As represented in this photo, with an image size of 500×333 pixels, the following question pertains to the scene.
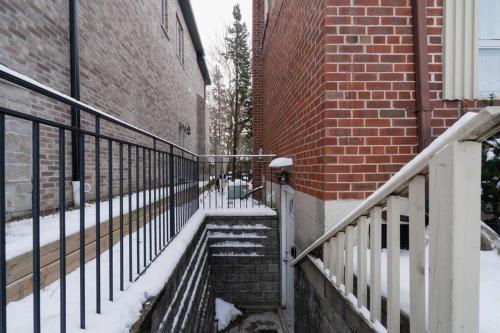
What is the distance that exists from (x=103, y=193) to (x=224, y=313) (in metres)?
2.80

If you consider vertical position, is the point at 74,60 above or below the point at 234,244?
A: above

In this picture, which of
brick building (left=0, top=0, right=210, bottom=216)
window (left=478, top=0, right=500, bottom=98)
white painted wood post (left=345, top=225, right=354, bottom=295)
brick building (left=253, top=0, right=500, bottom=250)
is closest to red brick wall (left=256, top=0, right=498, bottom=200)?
brick building (left=253, top=0, right=500, bottom=250)

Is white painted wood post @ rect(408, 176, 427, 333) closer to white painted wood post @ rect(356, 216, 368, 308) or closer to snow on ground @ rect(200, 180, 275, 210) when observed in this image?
white painted wood post @ rect(356, 216, 368, 308)

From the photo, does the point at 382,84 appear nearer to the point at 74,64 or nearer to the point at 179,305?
the point at 179,305

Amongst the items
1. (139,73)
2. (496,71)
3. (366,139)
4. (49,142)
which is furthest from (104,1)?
(496,71)

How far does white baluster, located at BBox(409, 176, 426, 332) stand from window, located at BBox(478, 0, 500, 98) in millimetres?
2204

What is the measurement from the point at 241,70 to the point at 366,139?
693 inches

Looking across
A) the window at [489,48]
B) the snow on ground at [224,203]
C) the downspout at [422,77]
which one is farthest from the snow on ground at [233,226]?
the window at [489,48]

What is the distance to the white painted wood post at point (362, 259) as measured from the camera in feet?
5.89

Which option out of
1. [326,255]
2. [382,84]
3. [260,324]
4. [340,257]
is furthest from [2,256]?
[260,324]

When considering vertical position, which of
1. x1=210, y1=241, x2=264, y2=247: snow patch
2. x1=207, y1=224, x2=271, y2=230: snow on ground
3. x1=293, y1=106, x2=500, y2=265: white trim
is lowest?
x1=210, y1=241, x2=264, y2=247: snow patch

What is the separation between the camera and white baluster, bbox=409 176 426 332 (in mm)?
1220

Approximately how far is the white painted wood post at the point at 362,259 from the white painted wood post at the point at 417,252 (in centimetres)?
52

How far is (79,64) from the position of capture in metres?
3.85
